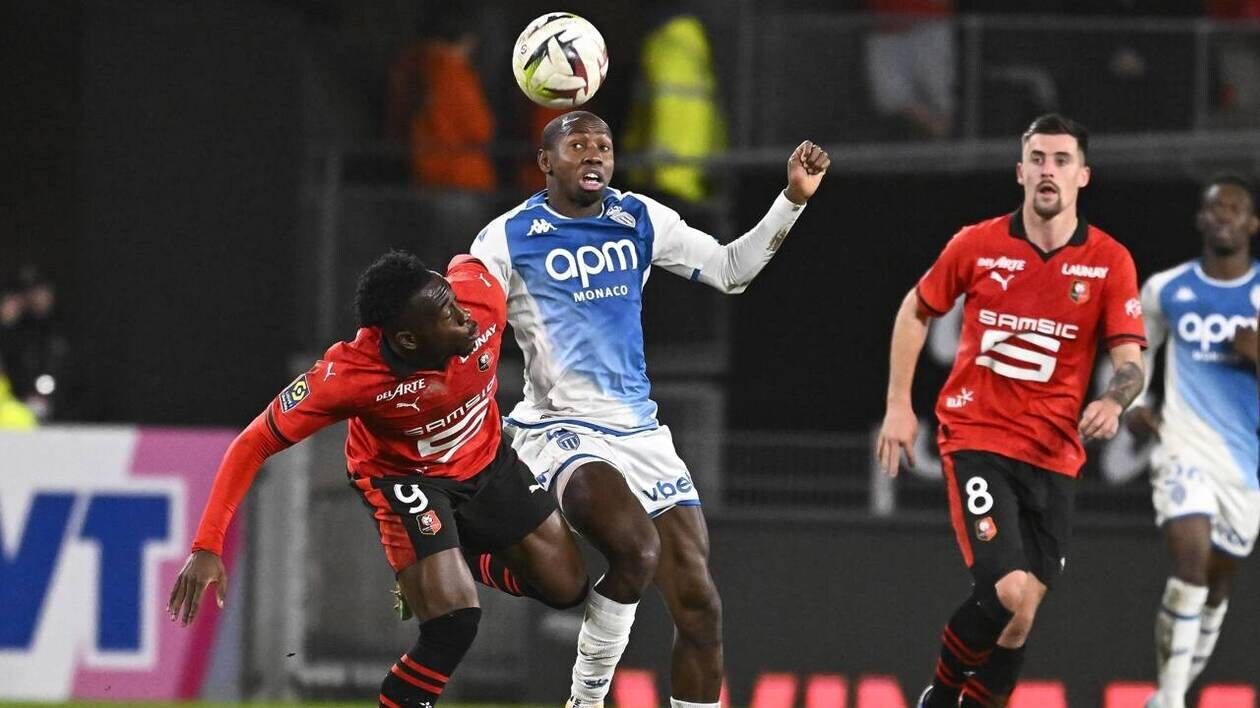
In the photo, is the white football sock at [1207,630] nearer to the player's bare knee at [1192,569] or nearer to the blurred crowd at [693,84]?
the player's bare knee at [1192,569]

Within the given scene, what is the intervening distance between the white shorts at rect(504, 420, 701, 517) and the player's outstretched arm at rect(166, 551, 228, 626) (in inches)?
58.8

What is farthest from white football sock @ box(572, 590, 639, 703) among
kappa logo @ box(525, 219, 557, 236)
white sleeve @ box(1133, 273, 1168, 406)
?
white sleeve @ box(1133, 273, 1168, 406)

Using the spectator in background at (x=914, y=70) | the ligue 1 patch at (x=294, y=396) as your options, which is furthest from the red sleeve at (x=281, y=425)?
the spectator in background at (x=914, y=70)

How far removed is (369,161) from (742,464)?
3.27m

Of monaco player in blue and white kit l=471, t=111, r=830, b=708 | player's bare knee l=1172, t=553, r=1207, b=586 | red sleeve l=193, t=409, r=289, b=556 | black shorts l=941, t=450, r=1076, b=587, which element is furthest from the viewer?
player's bare knee l=1172, t=553, r=1207, b=586

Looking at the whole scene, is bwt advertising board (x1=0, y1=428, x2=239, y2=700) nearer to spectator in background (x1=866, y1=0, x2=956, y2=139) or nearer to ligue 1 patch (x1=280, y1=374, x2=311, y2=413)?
spectator in background (x1=866, y1=0, x2=956, y2=139)

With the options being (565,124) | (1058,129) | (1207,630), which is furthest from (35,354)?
(1058,129)

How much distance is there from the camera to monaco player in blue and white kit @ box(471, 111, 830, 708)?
835 centimetres

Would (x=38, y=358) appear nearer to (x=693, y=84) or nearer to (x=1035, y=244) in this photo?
(x=693, y=84)

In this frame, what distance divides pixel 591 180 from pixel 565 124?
0.27 metres

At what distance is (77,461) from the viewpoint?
12180 millimetres

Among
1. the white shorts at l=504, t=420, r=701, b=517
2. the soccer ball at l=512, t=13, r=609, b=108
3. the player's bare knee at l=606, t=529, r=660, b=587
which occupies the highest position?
the soccer ball at l=512, t=13, r=609, b=108

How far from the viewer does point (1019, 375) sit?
28.5 feet

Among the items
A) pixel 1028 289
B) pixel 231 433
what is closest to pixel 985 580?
pixel 1028 289
